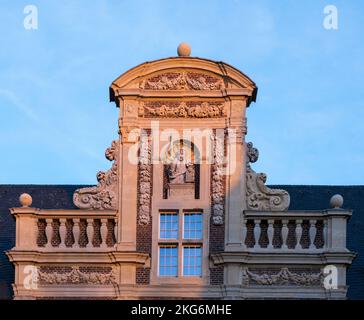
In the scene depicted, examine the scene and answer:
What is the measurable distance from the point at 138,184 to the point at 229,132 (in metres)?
2.61

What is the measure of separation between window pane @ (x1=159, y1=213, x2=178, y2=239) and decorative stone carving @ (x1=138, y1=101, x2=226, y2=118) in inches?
98.7

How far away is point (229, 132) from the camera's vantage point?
42.3m

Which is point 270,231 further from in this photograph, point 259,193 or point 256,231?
point 259,193

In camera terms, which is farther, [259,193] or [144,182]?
[144,182]

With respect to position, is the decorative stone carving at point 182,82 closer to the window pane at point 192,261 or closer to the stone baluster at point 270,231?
the stone baluster at point 270,231

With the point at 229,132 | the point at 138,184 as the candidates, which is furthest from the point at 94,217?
the point at 229,132

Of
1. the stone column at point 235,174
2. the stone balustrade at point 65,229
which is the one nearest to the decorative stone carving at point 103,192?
the stone balustrade at point 65,229

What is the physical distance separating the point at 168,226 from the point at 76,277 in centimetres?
263

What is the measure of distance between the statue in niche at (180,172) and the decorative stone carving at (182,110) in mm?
1172

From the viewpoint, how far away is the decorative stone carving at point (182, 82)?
42.6m

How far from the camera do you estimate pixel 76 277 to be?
41.6 meters

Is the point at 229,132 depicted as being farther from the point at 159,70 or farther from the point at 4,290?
the point at 4,290

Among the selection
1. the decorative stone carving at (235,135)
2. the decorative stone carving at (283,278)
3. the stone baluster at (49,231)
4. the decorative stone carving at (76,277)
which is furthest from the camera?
the decorative stone carving at (235,135)

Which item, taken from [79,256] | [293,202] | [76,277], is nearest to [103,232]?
[79,256]
